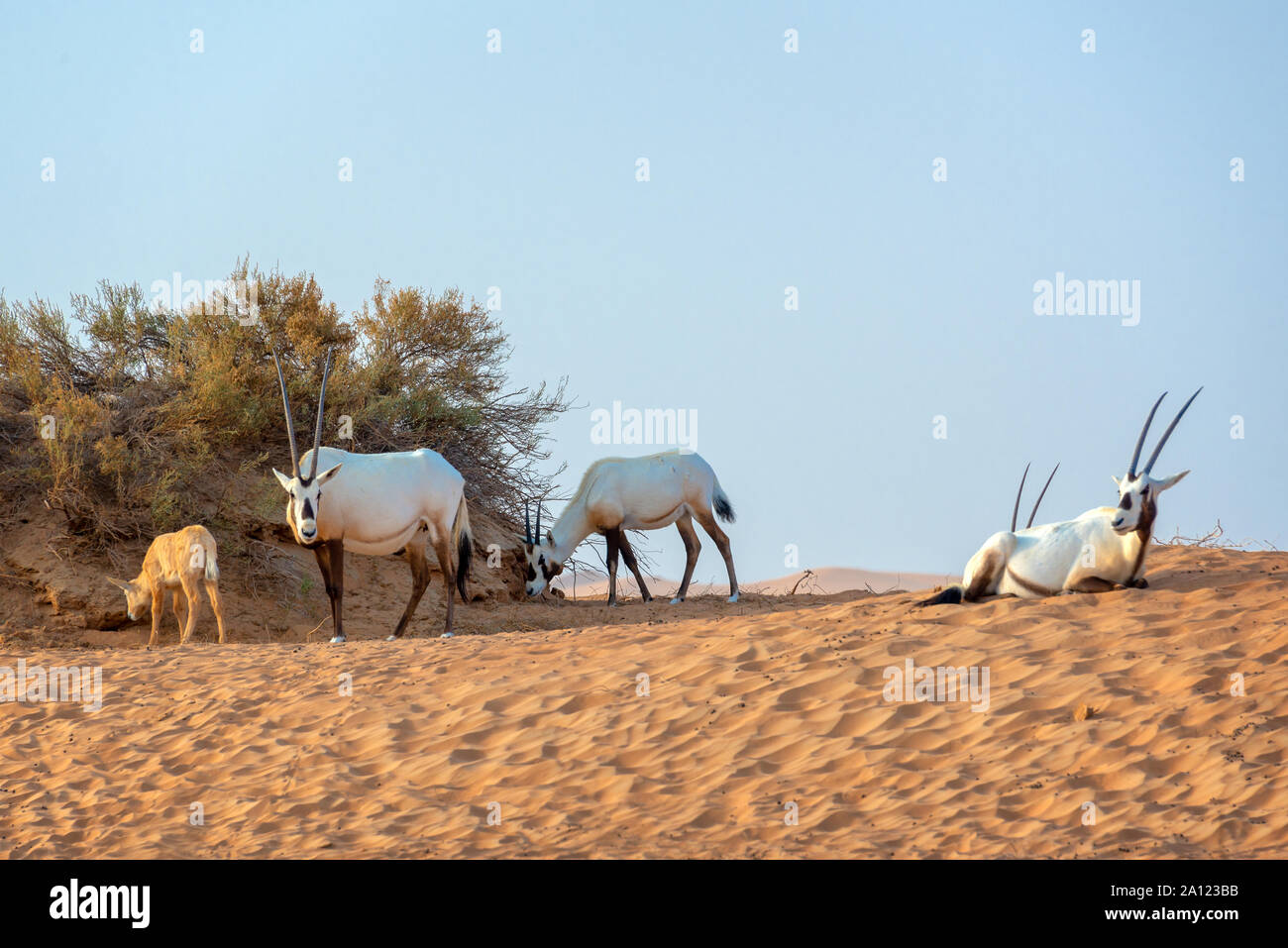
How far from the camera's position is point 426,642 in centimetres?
1063

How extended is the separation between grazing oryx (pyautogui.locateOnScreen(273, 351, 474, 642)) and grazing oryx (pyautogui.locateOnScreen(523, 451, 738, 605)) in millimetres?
3982

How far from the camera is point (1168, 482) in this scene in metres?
9.40

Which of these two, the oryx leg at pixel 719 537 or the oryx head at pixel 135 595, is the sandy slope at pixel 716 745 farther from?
the oryx leg at pixel 719 537

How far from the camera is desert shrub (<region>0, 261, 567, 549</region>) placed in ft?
48.8

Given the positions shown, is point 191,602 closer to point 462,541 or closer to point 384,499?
point 384,499

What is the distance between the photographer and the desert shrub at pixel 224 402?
14.9m

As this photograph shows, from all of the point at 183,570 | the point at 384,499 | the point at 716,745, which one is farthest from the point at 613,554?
the point at 716,745

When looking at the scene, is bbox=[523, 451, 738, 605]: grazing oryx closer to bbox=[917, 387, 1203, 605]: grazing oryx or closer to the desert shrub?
the desert shrub

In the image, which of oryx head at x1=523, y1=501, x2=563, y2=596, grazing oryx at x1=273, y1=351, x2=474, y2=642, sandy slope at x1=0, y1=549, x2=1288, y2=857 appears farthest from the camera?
oryx head at x1=523, y1=501, x2=563, y2=596

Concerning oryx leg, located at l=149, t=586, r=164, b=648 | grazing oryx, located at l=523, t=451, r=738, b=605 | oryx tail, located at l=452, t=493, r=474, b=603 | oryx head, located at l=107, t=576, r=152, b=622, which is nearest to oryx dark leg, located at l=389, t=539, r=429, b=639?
oryx tail, located at l=452, t=493, r=474, b=603

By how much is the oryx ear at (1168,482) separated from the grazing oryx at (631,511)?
796 centimetres
